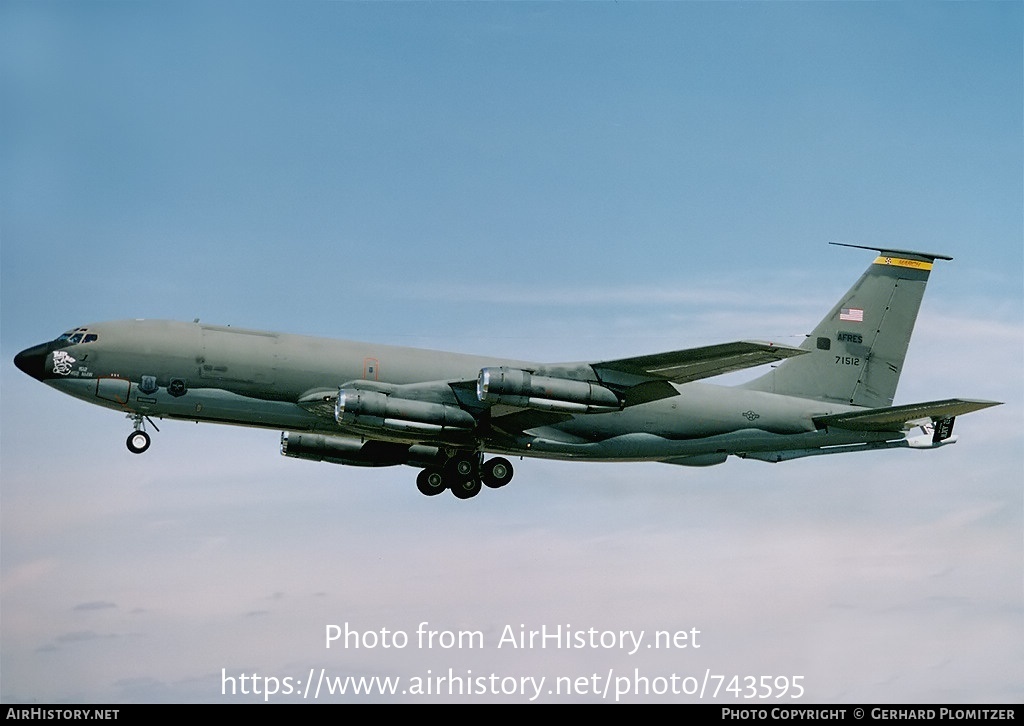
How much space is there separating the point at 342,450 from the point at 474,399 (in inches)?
266

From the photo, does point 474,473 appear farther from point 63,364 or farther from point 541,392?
point 63,364

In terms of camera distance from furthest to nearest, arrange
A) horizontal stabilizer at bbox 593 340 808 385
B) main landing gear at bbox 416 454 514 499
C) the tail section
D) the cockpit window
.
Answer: the tail section → main landing gear at bbox 416 454 514 499 → the cockpit window → horizontal stabilizer at bbox 593 340 808 385

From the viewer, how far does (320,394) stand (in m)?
38.2

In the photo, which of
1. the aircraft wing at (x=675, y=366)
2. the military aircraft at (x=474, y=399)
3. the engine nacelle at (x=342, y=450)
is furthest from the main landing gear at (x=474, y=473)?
the aircraft wing at (x=675, y=366)

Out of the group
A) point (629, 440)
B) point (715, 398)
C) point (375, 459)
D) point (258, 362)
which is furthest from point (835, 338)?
point (258, 362)

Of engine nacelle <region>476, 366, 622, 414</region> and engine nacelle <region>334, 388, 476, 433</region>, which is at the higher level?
engine nacelle <region>476, 366, 622, 414</region>

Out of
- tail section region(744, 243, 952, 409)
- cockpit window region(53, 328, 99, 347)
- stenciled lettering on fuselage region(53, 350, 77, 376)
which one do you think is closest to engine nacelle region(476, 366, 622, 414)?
tail section region(744, 243, 952, 409)

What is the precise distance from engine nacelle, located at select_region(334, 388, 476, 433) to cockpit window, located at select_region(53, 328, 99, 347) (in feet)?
22.8

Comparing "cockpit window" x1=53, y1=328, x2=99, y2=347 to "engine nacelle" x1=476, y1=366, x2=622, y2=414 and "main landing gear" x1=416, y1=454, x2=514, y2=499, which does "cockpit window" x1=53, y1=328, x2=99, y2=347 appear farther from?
"main landing gear" x1=416, y1=454, x2=514, y2=499

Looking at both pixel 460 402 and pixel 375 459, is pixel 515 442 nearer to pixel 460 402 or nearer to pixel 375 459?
pixel 460 402

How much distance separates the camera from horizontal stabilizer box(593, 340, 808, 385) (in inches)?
1421

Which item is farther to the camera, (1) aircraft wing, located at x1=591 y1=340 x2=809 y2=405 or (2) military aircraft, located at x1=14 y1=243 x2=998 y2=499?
(2) military aircraft, located at x1=14 y1=243 x2=998 y2=499

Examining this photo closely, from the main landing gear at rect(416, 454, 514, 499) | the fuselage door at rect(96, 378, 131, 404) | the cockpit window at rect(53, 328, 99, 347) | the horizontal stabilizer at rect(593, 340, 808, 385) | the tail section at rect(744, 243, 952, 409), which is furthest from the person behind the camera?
the tail section at rect(744, 243, 952, 409)

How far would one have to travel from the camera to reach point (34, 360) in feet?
124
